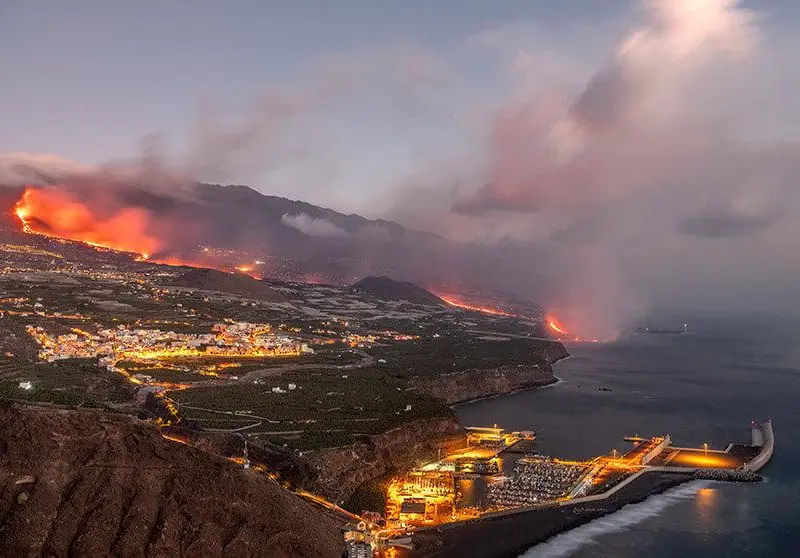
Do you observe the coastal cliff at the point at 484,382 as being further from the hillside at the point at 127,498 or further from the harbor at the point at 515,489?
the hillside at the point at 127,498

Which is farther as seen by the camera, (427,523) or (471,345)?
(471,345)

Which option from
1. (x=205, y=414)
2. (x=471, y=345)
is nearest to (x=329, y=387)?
(x=205, y=414)

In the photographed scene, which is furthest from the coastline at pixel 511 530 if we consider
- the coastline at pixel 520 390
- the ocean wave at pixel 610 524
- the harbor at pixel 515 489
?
the coastline at pixel 520 390

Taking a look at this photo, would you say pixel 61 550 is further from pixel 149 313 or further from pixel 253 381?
pixel 149 313

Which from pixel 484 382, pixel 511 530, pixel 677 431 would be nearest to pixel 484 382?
pixel 484 382

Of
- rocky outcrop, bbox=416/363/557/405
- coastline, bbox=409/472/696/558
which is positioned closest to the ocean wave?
coastline, bbox=409/472/696/558

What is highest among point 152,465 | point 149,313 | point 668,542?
point 149,313
